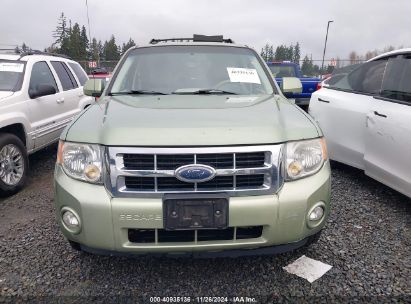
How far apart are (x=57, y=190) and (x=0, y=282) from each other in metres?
0.82

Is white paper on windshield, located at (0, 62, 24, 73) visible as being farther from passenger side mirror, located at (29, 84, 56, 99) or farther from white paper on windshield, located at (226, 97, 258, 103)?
white paper on windshield, located at (226, 97, 258, 103)

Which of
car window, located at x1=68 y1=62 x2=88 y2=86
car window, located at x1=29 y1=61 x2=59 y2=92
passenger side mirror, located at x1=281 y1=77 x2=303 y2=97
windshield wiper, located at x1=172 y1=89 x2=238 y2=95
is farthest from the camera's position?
car window, located at x1=68 y1=62 x2=88 y2=86

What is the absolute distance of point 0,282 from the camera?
97.2 inches

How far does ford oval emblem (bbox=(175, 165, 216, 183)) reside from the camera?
2.08m

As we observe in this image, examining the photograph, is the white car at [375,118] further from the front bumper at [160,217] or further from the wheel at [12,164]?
the wheel at [12,164]

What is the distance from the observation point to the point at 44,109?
196 inches

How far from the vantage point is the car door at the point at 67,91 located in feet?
18.6

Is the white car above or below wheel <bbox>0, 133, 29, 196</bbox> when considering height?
above

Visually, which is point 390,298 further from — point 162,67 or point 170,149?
point 162,67

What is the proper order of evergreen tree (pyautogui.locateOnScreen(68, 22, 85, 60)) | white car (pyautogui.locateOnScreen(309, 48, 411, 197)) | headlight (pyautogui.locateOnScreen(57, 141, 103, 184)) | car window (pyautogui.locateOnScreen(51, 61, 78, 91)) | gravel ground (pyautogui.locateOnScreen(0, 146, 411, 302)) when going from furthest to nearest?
evergreen tree (pyautogui.locateOnScreen(68, 22, 85, 60)), car window (pyautogui.locateOnScreen(51, 61, 78, 91)), white car (pyautogui.locateOnScreen(309, 48, 411, 197)), gravel ground (pyautogui.locateOnScreen(0, 146, 411, 302)), headlight (pyautogui.locateOnScreen(57, 141, 103, 184))

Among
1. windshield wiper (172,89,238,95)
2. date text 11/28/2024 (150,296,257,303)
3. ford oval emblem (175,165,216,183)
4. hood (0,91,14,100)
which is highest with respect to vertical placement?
windshield wiper (172,89,238,95)


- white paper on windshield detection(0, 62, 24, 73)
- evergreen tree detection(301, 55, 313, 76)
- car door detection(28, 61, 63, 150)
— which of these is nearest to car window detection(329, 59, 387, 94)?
car door detection(28, 61, 63, 150)

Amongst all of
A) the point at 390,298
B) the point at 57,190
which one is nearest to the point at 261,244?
the point at 390,298

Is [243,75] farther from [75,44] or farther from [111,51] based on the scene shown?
[111,51]
